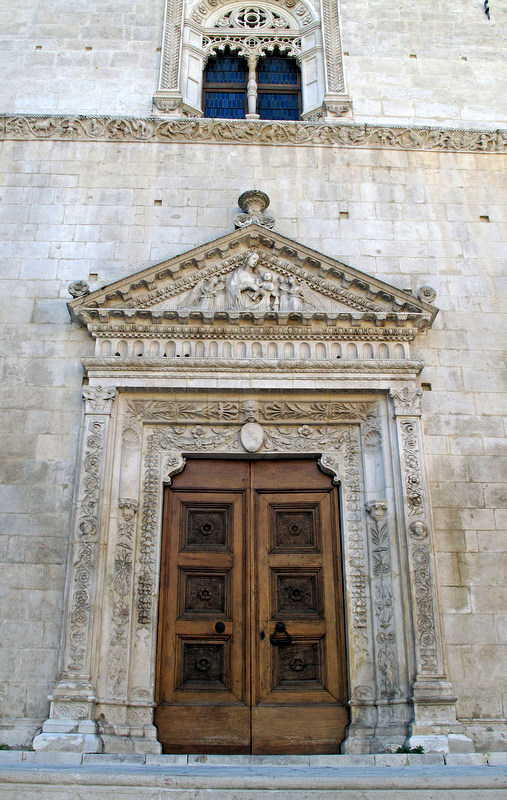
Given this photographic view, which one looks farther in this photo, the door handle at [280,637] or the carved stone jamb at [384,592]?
the door handle at [280,637]

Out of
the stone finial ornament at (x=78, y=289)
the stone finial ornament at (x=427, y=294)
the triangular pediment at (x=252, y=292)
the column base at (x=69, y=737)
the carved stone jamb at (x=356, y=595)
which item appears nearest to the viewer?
the column base at (x=69, y=737)

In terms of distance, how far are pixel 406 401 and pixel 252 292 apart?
2.24 m

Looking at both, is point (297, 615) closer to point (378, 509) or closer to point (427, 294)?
point (378, 509)

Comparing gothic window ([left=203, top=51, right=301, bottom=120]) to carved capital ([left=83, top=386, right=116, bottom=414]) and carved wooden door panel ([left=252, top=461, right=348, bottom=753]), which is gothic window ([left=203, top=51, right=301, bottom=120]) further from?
carved wooden door panel ([left=252, top=461, right=348, bottom=753])

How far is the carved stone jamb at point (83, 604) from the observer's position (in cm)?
711

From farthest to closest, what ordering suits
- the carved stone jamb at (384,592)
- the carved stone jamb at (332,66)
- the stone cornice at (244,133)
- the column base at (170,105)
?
the carved stone jamb at (332,66)
the column base at (170,105)
the stone cornice at (244,133)
the carved stone jamb at (384,592)

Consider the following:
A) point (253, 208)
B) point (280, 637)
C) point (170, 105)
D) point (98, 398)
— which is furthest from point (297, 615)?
point (170, 105)

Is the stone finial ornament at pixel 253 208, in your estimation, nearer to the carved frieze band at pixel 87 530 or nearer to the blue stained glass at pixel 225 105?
the blue stained glass at pixel 225 105

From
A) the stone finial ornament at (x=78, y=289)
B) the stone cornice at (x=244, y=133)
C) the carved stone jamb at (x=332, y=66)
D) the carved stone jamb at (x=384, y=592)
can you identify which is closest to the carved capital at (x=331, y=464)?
the carved stone jamb at (x=384, y=592)

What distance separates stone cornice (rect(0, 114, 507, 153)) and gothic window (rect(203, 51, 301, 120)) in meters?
0.79

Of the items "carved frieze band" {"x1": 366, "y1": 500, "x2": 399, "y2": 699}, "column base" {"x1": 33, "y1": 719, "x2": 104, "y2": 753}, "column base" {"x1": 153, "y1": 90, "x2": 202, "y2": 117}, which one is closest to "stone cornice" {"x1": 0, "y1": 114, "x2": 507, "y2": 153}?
"column base" {"x1": 153, "y1": 90, "x2": 202, "y2": 117}

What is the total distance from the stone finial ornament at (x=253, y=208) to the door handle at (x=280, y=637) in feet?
15.9

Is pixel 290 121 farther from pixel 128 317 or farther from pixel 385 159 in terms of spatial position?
pixel 128 317

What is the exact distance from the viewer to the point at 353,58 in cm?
1140
